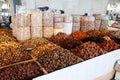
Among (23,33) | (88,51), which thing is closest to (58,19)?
(23,33)

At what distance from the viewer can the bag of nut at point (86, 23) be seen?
2053mm

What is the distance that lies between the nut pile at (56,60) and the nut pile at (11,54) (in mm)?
178

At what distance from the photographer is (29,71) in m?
1.04

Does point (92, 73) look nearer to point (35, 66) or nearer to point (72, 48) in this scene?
point (72, 48)

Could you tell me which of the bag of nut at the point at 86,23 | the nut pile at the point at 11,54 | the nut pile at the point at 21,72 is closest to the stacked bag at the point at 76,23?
the bag of nut at the point at 86,23

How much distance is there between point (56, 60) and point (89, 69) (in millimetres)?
320

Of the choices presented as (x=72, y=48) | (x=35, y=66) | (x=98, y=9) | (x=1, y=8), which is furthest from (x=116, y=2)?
(x=35, y=66)

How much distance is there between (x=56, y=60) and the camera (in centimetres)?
117

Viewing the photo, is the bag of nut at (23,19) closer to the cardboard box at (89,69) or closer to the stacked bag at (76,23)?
the stacked bag at (76,23)

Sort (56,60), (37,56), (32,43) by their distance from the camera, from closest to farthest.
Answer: (56,60), (37,56), (32,43)

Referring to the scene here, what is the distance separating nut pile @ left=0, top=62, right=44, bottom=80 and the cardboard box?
16cm

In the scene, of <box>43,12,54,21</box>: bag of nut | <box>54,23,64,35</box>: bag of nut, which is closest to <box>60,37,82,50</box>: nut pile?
<box>54,23,64,35</box>: bag of nut

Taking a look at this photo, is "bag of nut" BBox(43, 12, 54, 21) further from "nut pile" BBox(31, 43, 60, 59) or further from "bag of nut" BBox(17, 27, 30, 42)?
"nut pile" BBox(31, 43, 60, 59)

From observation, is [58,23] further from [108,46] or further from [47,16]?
[108,46]
